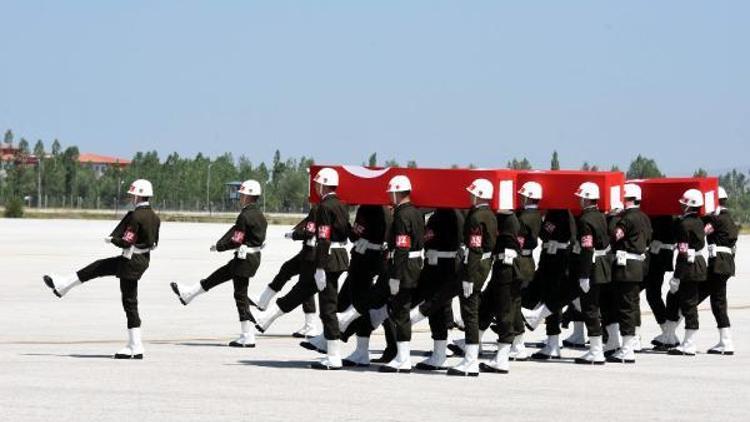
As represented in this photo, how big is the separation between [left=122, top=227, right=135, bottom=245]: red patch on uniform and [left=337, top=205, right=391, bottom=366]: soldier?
254 centimetres

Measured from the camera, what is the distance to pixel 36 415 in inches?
550

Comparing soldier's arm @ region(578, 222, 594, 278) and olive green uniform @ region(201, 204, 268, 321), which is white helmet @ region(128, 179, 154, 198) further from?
soldier's arm @ region(578, 222, 594, 278)

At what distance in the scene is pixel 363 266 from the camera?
62.4 feet

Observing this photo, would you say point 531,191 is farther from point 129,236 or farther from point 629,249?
point 129,236

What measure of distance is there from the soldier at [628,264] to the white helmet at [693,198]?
3.05 ft

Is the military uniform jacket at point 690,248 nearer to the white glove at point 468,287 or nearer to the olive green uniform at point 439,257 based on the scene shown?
the olive green uniform at point 439,257

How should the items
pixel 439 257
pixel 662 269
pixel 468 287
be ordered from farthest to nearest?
pixel 662 269 < pixel 439 257 < pixel 468 287

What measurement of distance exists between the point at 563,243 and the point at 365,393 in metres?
5.01

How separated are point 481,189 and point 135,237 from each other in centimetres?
416

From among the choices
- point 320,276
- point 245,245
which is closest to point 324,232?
point 320,276

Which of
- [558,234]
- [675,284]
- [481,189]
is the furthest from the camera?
[675,284]

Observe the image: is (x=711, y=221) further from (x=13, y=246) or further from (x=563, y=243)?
(x=13, y=246)

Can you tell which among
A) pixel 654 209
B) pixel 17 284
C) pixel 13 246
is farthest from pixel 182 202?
pixel 654 209

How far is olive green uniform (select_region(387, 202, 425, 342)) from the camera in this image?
1772 cm
